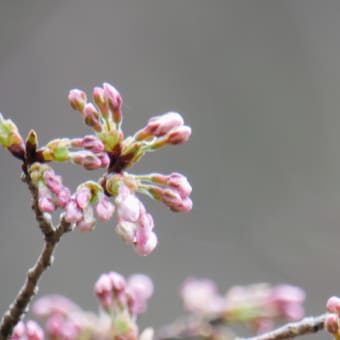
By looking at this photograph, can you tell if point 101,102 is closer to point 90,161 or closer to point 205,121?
point 90,161

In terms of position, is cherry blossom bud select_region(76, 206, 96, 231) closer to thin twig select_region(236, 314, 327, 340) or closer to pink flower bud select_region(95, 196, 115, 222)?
pink flower bud select_region(95, 196, 115, 222)

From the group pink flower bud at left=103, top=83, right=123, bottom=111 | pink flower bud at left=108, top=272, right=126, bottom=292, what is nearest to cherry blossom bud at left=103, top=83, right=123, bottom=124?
pink flower bud at left=103, top=83, right=123, bottom=111

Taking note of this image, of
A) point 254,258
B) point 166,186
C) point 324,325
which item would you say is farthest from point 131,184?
point 254,258

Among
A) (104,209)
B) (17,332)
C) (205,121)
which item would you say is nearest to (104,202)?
(104,209)

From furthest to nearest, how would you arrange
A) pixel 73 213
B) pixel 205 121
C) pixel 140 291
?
pixel 205 121
pixel 140 291
pixel 73 213

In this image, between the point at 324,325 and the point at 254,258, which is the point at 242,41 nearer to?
the point at 254,258

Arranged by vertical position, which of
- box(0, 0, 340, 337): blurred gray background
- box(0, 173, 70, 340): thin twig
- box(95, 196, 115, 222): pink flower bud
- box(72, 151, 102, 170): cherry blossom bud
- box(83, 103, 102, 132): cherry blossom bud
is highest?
box(0, 0, 340, 337): blurred gray background

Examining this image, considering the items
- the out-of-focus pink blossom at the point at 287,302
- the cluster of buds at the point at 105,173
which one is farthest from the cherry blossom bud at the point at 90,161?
the out-of-focus pink blossom at the point at 287,302

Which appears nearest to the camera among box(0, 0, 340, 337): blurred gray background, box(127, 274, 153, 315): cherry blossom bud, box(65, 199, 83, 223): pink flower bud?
box(65, 199, 83, 223): pink flower bud
